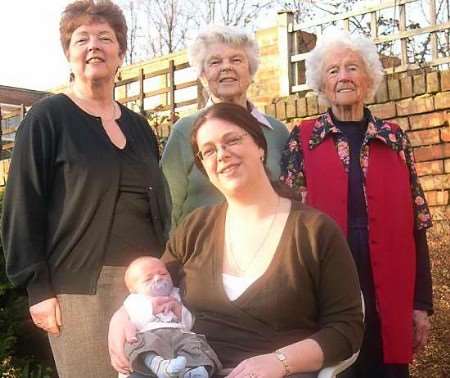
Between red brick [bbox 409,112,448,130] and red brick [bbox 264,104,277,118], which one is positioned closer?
red brick [bbox 409,112,448,130]

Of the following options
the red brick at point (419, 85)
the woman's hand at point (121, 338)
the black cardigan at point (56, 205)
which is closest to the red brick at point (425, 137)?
the red brick at point (419, 85)

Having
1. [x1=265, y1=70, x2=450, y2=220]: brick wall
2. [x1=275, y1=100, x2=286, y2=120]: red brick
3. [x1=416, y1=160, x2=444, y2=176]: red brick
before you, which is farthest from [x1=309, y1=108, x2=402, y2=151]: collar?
[x1=275, y1=100, x2=286, y2=120]: red brick

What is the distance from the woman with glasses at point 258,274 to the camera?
2.29 metres

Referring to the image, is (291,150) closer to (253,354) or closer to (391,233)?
(391,233)

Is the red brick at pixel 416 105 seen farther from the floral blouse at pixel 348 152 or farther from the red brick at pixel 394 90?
the floral blouse at pixel 348 152

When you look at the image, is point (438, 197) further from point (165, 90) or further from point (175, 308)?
point (165, 90)

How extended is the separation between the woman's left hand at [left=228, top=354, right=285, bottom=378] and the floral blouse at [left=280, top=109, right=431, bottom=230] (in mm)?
1084

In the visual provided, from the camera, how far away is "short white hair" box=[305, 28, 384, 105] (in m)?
3.29

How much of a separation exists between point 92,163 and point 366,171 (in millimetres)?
1112

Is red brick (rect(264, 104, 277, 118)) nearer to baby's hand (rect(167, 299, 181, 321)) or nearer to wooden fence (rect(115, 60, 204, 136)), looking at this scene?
wooden fence (rect(115, 60, 204, 136))

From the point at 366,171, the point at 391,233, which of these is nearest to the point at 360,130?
the point at 366,171

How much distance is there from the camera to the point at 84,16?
3004 mm

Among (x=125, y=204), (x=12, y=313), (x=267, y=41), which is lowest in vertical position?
(x=12, y=313)

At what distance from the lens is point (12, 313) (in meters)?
4.69
